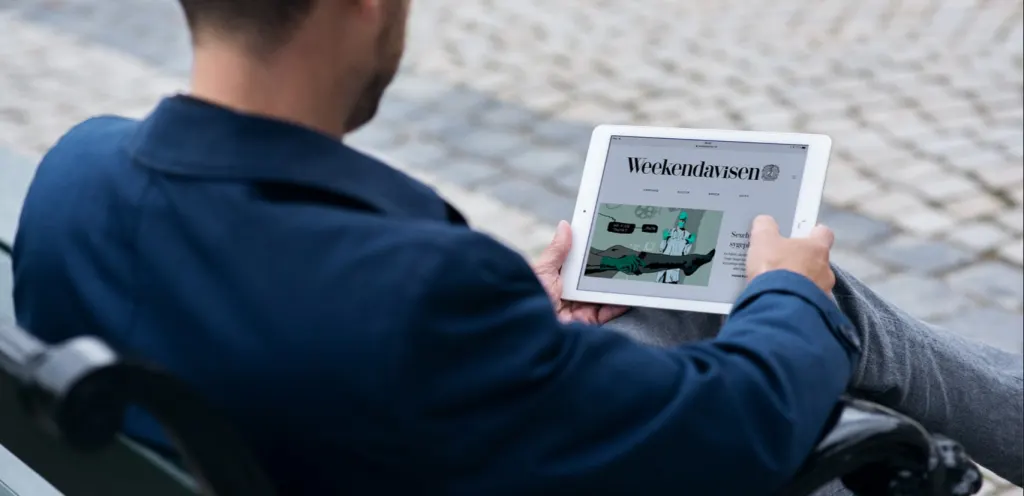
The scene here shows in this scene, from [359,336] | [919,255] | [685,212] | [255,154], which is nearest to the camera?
[359,336]

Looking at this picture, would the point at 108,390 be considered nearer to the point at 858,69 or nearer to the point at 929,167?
the point at 929,167

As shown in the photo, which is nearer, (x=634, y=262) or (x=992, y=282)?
(x=634, y=262)

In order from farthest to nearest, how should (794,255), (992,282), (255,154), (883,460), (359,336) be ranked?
(992,282) → (794,255) → (883,460) → (255,154) → (359,336)

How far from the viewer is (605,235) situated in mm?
1923

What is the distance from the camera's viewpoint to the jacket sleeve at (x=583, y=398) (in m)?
1.10

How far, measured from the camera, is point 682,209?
6.13ft

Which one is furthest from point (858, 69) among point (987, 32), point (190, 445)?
point (190, 445)

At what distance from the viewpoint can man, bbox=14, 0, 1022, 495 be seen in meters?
1.08

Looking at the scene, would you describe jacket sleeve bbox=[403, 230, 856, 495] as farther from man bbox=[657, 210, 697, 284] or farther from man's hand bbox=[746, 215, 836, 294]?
man bbox=[657, 210, 697, 284]

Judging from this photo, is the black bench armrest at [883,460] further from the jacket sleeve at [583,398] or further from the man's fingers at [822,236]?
the man's fingers at [822,236]

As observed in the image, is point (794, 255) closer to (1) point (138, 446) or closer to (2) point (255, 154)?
(2) point (255, 154)

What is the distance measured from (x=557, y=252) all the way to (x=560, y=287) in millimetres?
58

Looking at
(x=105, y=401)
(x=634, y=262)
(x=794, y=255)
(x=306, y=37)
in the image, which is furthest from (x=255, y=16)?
(x=634, y=262)

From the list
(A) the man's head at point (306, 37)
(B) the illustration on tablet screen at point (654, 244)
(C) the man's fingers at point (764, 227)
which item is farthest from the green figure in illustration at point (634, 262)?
(A) the man's head at point (306, 37)
